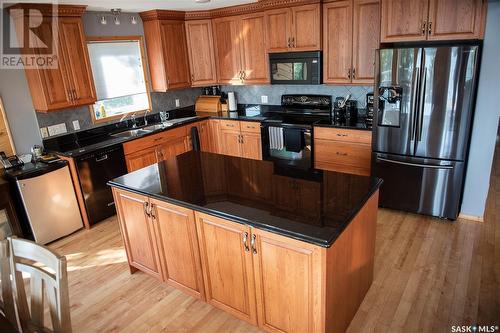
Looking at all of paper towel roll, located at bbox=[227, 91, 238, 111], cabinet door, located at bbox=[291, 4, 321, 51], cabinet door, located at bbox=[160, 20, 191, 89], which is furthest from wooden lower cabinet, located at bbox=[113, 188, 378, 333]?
paper towel roll, located at bbox=[227, 91, 238, 111]

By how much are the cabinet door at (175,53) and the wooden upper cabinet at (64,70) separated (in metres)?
1.13

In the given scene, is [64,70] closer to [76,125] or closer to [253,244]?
[76,125]

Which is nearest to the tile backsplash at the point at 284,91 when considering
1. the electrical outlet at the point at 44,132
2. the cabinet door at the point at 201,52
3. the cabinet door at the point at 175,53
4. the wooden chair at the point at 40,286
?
the cabinet door at the point at 201,52

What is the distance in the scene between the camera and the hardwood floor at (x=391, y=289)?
2.42m

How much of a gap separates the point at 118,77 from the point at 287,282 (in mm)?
3828

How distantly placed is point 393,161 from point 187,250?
7.85ft

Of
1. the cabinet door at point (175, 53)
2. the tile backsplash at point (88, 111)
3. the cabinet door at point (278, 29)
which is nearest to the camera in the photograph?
the tile backsplash at point (88, 111)

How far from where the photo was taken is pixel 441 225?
3.56 m

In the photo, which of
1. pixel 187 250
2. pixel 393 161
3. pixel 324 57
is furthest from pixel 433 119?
pixel 187 250

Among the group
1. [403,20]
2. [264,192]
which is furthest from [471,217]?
[264,192]

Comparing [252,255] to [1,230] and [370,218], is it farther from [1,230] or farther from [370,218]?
[1,230]

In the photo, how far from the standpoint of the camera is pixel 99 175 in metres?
3.97

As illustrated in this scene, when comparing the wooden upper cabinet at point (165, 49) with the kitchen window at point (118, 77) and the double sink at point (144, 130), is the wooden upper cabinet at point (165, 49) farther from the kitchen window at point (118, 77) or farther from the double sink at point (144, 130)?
the double sink at point (144, 130)

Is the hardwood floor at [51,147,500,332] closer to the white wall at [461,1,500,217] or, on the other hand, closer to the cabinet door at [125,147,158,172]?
the white wall at [461,1,500,217]
